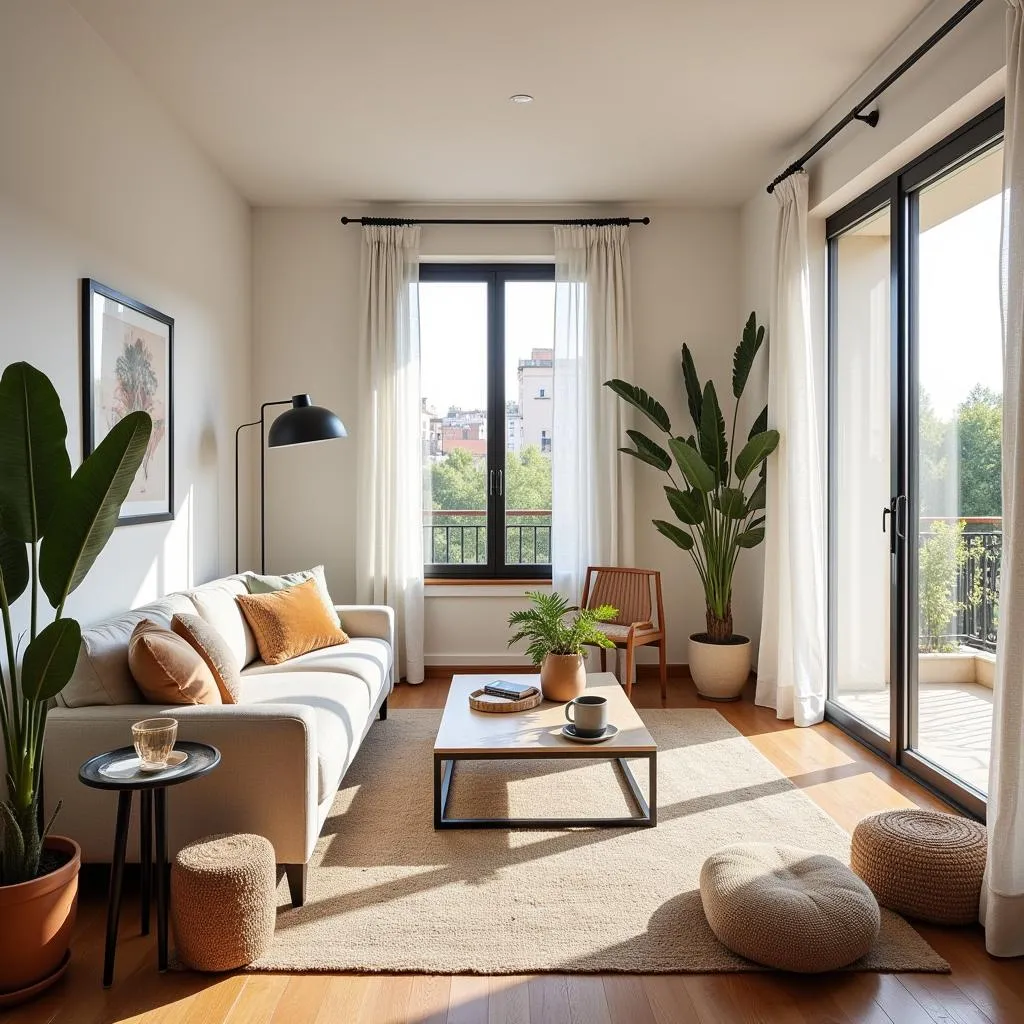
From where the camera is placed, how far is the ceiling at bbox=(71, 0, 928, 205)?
3178 mm

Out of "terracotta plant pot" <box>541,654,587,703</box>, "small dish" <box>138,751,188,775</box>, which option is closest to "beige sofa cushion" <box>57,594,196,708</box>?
"small dish" <box>138,751,188,775</box>

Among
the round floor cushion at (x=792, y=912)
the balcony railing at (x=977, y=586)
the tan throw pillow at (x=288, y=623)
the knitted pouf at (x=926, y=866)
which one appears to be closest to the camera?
the round floor cushion at (x=792, y=912)

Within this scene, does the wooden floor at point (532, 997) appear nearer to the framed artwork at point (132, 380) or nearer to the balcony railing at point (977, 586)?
the balcony railing at point (977, 586)

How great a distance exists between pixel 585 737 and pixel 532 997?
100cm

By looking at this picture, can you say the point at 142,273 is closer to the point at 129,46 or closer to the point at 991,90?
the point at 129,46

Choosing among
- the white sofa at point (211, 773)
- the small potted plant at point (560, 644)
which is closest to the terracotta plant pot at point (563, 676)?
the small potted plant at point (560, 644)

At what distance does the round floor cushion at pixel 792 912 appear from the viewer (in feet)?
6.91

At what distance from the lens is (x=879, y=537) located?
396 cm

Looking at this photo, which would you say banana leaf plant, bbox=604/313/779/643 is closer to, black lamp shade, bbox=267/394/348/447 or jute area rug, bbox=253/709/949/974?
jute area rug, bbox=253/709/949/974

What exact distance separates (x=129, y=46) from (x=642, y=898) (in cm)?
361

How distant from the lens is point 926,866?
2.40 metres

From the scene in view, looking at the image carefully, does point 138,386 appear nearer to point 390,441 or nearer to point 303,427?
point 303,427

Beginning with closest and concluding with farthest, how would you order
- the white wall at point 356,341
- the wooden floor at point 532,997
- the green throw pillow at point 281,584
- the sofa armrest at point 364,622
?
the wooden floor at point 532,997 → the green throw pillow at point 281,584 → the sofa armrest at point 364,622 → the white wall at point 356,341

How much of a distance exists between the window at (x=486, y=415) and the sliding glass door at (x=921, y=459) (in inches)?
74.7
